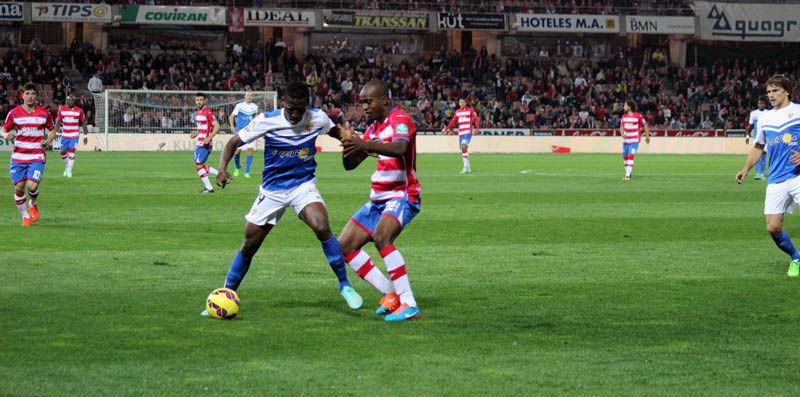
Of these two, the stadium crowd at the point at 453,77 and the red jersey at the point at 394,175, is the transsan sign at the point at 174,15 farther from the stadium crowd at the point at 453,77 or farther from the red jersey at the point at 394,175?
the red jersey at the point at 394,175

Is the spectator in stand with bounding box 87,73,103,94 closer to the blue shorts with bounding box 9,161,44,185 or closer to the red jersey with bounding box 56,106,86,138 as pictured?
the red jersey with bounding box 56,106,86,138

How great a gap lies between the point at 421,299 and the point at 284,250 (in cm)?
374

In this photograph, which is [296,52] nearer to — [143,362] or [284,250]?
[284,250]

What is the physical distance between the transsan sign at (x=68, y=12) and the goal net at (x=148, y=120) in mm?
7121

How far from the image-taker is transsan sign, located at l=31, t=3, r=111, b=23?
50.3 m

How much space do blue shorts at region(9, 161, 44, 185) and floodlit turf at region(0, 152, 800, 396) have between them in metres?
0.72

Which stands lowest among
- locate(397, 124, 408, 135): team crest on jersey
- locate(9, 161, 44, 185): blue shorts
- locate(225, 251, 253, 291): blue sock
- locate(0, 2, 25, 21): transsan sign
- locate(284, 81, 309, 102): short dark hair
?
locate(225, 251, 253, 291): blue sock

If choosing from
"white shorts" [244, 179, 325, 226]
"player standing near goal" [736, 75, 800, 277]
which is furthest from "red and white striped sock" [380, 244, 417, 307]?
"player standing near goal" [736, 75, 800, 277]

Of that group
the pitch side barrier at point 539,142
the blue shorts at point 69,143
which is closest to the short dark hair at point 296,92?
the blue shorts at point 69,143

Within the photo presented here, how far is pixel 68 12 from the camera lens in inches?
1984

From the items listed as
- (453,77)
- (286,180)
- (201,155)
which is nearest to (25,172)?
(201,155)

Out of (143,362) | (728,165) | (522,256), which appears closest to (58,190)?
(522,256)

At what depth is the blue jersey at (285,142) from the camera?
8.59 m

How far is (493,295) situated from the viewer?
947 centimetres
